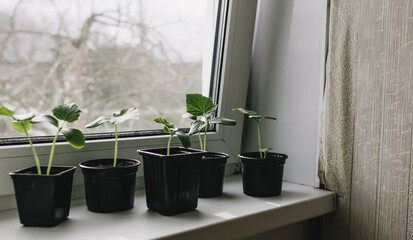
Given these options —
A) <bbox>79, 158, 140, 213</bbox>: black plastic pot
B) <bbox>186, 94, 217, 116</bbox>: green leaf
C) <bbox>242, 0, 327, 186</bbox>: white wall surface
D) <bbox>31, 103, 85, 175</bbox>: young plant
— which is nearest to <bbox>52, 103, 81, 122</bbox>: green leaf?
<bbox>31, 103, 85, 175</bbox>: young plant

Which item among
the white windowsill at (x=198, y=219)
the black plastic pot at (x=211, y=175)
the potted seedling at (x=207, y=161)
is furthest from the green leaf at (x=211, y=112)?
the white windowsill at (x=198, y=219)

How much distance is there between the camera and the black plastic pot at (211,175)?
938 millimetres

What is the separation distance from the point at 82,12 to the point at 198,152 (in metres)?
0.45

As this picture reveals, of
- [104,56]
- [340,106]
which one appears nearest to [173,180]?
[104,56]

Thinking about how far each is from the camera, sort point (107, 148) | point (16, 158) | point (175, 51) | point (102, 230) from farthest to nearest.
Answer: point (175, 51) < point (107, 148) < point (16, 158) < point (102, 230)

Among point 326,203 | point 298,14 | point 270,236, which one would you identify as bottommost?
point 270,236

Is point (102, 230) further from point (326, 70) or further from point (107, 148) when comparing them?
point (326, 70)

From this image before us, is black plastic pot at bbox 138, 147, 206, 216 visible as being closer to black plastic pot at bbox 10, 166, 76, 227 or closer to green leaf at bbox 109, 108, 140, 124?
green leaf at bbox 109, 108, 140, 124

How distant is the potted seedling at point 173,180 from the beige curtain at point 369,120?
0.41 meters

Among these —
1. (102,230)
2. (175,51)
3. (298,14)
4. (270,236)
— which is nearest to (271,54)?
(298,14)

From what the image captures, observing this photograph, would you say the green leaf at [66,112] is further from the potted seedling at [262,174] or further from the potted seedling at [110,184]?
the potted seedling at [262,174]

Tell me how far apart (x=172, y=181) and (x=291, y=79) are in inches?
20.8

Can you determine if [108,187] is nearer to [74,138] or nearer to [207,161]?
[74,138]

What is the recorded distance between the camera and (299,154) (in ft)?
3.56
